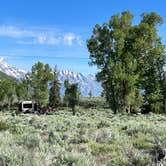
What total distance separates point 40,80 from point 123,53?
102 ft

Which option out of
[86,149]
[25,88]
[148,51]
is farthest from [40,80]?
[86,149]

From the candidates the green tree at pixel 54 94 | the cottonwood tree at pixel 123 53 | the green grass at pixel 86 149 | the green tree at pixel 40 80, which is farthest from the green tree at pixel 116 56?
the green tree at pixel 54 94

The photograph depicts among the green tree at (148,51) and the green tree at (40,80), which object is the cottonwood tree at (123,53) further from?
the green tree at (40,80)

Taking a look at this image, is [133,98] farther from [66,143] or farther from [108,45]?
[66,143]

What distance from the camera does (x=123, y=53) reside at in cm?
3397

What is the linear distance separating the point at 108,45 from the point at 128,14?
11.4 ft

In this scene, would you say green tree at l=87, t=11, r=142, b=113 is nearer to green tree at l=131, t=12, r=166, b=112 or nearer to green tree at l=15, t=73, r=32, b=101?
green tree at l=131, t=12, r=166, b=112

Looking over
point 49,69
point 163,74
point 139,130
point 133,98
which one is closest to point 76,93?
point 49,69

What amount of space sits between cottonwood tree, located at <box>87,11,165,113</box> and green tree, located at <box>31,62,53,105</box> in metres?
27.9

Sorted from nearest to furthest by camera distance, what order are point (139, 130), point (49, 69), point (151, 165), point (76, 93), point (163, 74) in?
point (151, 165), point (139, 130), point (163, 74), point (49, 69), point (76, 93)

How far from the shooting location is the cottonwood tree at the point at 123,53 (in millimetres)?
33406

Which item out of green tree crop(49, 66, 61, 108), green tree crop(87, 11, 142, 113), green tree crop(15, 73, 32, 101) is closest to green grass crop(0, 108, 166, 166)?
green tree crop(87, 11, 142, 113)

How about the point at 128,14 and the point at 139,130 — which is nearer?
the point at 139,130

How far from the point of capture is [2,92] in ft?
266
